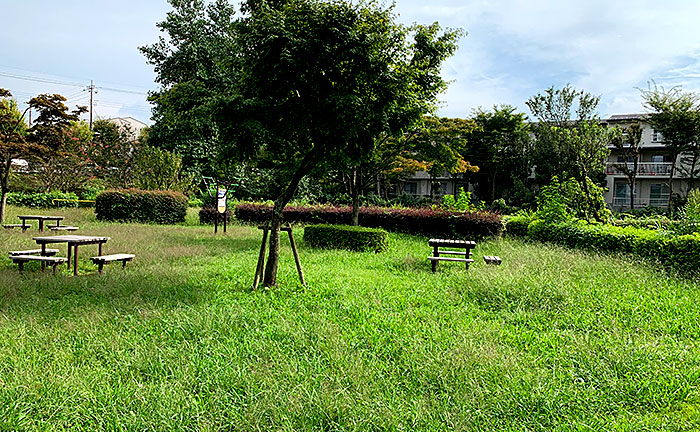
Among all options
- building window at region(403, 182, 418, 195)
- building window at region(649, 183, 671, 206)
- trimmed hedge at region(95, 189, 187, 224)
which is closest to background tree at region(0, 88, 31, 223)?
trimmed hedge at region(95, 189, 187, 224)

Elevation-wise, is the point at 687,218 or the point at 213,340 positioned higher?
the point at 687,218

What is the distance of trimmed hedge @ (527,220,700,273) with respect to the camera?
285 inches

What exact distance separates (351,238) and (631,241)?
19.5ft

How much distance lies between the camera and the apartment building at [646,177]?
3194 centimetres

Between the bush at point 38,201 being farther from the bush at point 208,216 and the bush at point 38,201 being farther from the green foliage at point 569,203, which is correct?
the green foliage at point 569,203

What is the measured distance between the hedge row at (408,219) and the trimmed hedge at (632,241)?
5.68ft

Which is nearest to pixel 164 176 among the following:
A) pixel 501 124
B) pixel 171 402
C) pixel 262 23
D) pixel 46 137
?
pixel 46 137

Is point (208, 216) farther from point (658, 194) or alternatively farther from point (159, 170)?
point (658, 194)

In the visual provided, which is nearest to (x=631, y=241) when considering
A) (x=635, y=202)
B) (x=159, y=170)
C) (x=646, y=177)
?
(x=159, y=170)

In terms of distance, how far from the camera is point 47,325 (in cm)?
431

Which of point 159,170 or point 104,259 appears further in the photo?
point 159,170

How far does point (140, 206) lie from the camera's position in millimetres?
16188

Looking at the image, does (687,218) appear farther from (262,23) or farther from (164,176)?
(164,176)

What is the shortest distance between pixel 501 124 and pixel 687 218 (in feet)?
72.9
